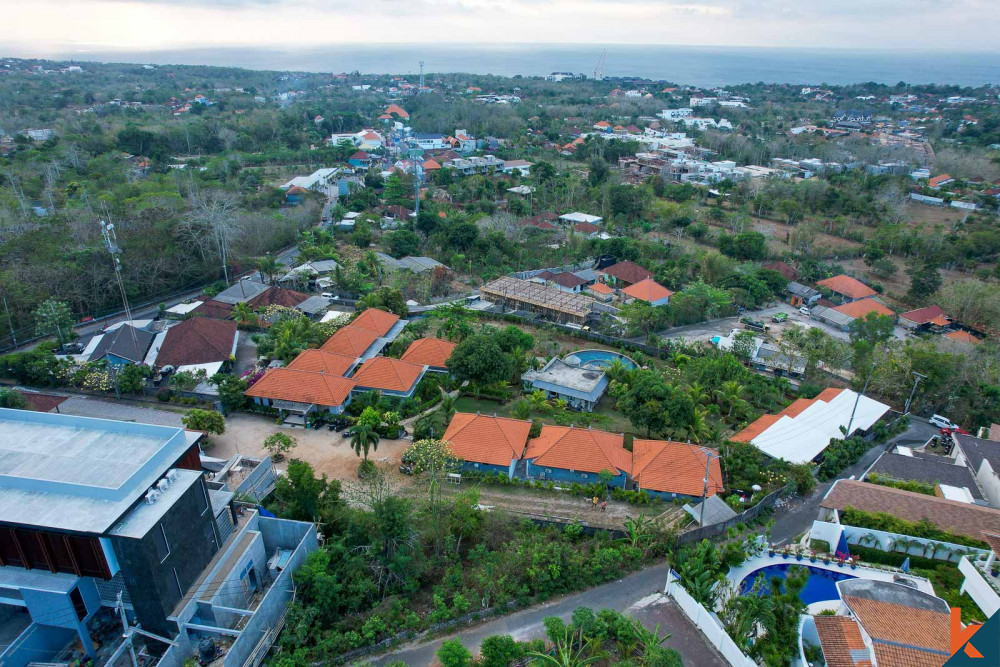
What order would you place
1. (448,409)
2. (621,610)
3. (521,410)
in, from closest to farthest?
(621,610) → (521,410) → (448,409)

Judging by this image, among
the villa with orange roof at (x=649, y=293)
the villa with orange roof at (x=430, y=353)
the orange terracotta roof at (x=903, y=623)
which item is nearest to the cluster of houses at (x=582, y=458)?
the villa with orange roof at (x=430, y=353)

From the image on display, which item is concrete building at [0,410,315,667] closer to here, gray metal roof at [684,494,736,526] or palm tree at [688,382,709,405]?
gray metal roof at [684,494,736,526]

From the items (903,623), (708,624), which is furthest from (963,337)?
(708,624)

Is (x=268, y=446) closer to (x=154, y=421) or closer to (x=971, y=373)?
(x=154, y=421)

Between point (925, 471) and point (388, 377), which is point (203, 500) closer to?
point (388, 377)

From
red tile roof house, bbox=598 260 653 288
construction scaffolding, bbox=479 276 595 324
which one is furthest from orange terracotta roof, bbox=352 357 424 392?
red tile roof house, bbox=598 260 653 288

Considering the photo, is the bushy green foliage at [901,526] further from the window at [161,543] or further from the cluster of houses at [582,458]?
the window at [161,543]
